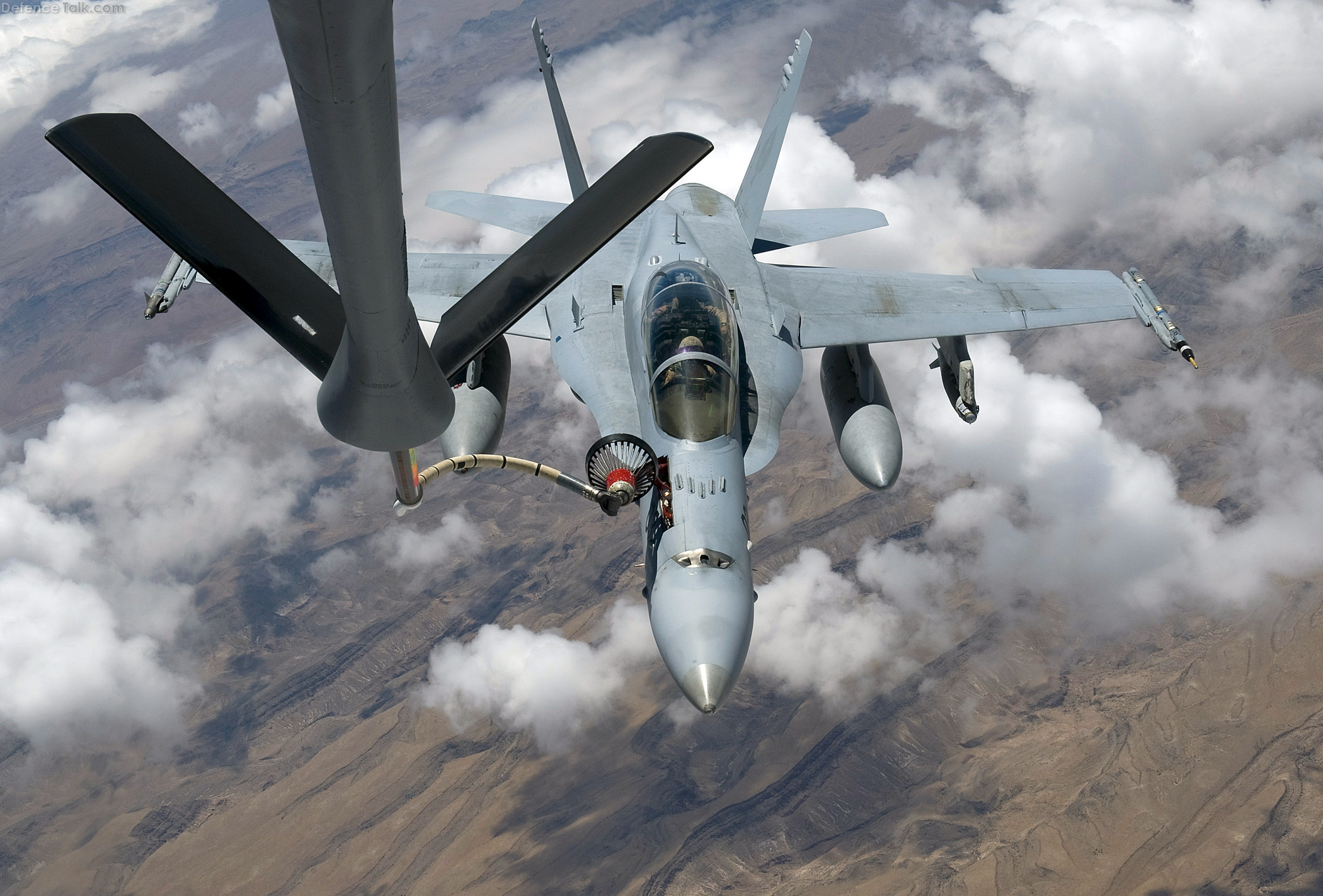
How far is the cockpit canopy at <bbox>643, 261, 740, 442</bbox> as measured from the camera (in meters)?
14.7

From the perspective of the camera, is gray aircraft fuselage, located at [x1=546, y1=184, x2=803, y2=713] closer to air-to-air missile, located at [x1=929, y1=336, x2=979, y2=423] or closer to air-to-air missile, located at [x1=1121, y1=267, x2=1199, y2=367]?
air-to-air missile, located at [x1=929, y1=336, x2=979, y2=423]

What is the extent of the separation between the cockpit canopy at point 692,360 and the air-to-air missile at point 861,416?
15.8 ft

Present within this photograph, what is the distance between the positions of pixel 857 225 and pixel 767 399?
11326 mm

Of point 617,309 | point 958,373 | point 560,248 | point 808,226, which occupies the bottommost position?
point 560,248

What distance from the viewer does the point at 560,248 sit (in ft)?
19.6

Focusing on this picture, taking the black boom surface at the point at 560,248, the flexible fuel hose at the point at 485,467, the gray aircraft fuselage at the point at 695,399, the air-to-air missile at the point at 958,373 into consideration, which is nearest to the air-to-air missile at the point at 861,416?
the air-to-air missile at the point at 958,373

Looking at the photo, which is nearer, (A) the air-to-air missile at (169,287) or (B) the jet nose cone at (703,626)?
(B) the jet nose cone at (703,626)

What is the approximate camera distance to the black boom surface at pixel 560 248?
18.5 feet

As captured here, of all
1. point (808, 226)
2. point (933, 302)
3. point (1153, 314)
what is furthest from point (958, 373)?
point (808, 226)

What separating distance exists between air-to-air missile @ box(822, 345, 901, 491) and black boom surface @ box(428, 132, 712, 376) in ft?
42.8

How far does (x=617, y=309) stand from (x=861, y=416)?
245 inches

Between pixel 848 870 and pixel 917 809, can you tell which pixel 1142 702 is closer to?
pixel 917 809

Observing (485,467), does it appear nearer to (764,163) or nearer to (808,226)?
(764,163)

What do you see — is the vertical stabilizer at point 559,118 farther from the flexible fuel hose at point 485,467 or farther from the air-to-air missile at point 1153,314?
the flexible fuel hose at point 485,467
